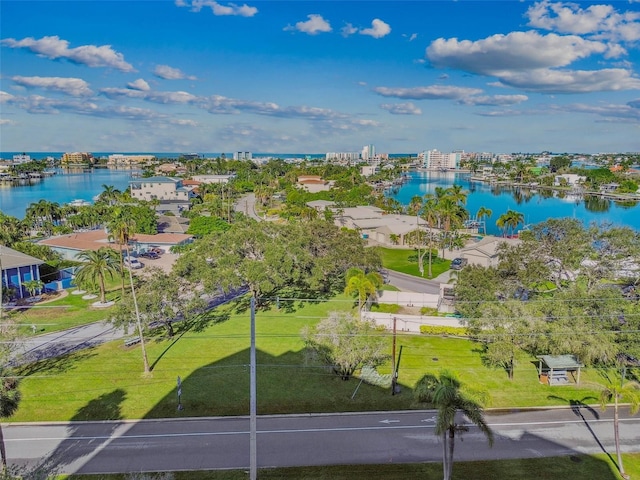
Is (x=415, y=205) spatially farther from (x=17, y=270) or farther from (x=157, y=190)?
(x=17, y=270)

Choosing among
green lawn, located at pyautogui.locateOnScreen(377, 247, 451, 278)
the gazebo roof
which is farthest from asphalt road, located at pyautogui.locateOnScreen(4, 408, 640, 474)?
green lawn, located at pyautogui.locateOnScreen(377, 247, 451, 278)

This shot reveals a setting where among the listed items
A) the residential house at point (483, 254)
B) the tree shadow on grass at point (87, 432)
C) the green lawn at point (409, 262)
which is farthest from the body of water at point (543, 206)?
the tree shadow on grass at point (87, 432)

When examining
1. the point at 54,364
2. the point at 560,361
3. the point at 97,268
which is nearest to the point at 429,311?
the point at 560,361

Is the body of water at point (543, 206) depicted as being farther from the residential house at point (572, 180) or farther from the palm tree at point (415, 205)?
the palm tree at point (415, 205)

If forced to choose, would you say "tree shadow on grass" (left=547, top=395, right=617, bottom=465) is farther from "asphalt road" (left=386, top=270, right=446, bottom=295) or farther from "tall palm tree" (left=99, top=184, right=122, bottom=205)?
"tall palm tree" (left=99, top=184, right=122, bottom=205)

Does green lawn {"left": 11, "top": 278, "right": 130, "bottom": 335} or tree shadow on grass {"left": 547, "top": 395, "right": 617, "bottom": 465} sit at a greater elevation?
green lawn {"left": 11, "top": 278, "right": 130, "bottom": 335}
